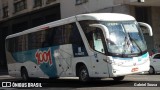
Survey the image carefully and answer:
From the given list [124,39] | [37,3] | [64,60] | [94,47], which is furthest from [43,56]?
→ [37,3]

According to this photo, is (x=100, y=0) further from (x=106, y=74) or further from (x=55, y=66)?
(x=106, y=74)

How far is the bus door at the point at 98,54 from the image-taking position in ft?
48.3

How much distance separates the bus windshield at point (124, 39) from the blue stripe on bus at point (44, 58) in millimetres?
3963

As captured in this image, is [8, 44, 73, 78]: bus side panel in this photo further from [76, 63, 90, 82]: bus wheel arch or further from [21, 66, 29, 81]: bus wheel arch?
[76, 63, 90, 82]: bus wheel arch

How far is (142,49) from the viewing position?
15.3 metres

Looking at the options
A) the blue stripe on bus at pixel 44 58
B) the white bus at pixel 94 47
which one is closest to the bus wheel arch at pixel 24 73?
the blue stripe on bus at pixel 44 58

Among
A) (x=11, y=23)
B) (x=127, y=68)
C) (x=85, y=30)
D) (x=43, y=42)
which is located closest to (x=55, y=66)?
(x=43, y=42)

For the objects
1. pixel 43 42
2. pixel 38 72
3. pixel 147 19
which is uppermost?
pixel 147 19

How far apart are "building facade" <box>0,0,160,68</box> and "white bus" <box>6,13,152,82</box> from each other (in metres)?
11.7

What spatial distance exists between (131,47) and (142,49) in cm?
67

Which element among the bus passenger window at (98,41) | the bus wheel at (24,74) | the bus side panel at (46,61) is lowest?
the bus wheel at (24,74)

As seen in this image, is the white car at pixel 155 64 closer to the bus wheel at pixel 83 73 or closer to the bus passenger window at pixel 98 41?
the bus wheel at pixel 83 73

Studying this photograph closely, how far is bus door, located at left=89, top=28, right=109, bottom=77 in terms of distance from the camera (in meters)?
14.7

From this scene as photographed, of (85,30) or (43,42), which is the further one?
(43,42)
